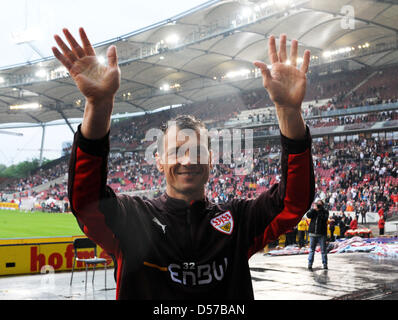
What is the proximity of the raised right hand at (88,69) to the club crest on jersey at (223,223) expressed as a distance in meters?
0.77

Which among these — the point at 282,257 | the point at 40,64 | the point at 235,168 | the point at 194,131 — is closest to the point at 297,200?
the point at 194,131

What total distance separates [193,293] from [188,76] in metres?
42.3

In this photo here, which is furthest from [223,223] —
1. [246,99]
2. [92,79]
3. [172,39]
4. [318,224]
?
[246,99]

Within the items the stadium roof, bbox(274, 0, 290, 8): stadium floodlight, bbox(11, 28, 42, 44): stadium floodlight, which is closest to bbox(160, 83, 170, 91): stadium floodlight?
the stadium roof

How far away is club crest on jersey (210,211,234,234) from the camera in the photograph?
2.16 meters

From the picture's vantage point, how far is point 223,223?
7.14 ft

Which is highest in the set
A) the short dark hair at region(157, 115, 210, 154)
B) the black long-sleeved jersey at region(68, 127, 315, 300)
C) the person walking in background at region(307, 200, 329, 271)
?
the short dark hair at region(157, 115, 210, 154)

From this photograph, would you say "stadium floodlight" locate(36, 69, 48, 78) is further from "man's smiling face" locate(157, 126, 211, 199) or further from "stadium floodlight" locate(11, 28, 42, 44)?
"man's smiling face" locate(157, 126, 211, 199)

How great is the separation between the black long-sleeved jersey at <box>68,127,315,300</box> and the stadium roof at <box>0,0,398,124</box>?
25.8m

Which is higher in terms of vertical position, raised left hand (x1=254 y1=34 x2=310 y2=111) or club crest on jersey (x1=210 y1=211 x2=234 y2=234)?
raised left hand (x1=254 y1=34 x2=310 y2=111)

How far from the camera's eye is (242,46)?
3528 centimetres

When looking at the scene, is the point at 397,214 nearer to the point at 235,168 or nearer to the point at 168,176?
the point at 235,168

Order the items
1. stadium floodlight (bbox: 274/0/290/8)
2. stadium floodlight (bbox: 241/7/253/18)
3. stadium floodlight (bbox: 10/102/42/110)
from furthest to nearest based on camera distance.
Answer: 1. stadium floodlight (bbox: 10/102/42/110)
2. stadium floodlight (bbox: 241/7/253/18)
3. stadium floodlight (bbox: 274/0/290/8)

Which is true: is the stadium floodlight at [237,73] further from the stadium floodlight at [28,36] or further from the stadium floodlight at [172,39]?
the stadium floodlight at [28,36]
